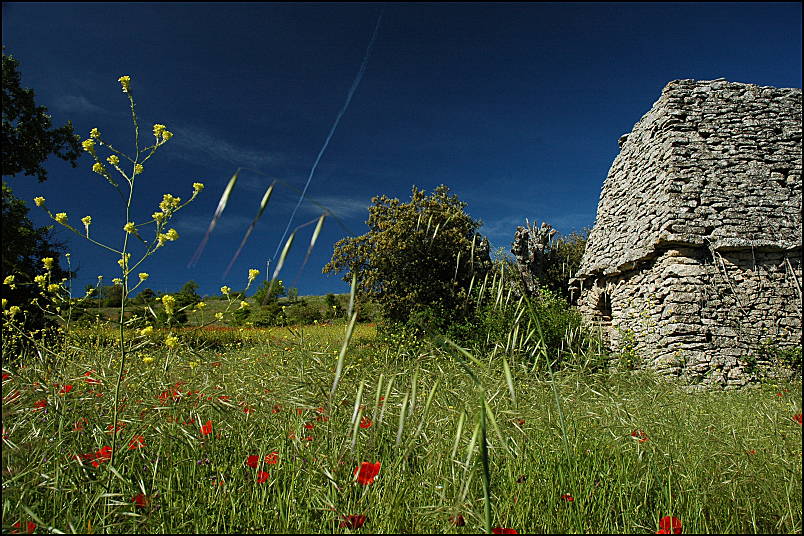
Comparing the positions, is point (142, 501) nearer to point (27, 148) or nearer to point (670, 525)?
point (670, 525)

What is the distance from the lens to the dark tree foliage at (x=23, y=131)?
12.5 metres

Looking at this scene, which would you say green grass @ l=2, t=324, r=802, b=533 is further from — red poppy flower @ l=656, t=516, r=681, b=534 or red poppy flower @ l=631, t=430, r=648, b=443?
red poppy flower @ l=656, t=516, r=681, b=534

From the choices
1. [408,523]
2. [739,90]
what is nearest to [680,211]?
[739,90]

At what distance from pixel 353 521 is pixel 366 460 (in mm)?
793

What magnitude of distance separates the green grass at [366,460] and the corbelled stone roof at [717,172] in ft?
21.7

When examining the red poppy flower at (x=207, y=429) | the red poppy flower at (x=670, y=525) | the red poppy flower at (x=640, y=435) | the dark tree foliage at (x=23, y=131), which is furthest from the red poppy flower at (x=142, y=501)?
the dark tree foliage at (x=23, y=131)

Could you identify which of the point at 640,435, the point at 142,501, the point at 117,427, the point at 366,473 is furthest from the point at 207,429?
the point at 640,435

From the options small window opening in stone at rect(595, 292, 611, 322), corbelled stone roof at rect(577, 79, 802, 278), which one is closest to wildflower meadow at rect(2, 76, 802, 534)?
corbelled stone roof at rect(577, 79, 802, 278)

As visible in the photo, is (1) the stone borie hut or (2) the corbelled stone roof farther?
(2) the corbelled stone roof

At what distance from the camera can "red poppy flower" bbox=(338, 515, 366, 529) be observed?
1.83m

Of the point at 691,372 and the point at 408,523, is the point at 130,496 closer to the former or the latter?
the point at 408,523

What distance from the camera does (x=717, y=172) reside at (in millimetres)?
9250

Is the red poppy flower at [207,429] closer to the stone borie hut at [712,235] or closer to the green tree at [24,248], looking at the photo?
the stone borie hut at [712,235]

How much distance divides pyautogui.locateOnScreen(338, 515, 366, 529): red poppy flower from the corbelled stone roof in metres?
8.69
